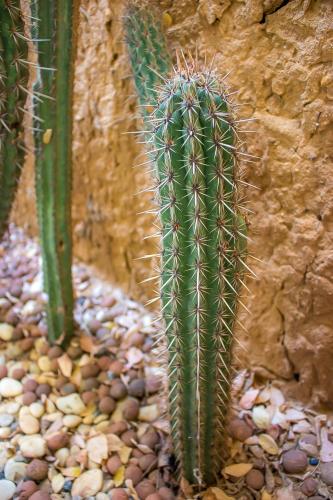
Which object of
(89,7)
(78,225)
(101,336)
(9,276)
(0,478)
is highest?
(89,7)

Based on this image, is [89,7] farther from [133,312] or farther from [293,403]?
[293,403]

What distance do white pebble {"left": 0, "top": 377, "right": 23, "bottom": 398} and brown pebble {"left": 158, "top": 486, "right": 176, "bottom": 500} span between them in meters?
0.60

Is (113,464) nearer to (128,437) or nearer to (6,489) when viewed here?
(128,437)

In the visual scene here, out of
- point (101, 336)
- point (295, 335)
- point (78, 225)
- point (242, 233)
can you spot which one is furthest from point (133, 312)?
point (242, 233)

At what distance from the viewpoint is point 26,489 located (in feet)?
4.68

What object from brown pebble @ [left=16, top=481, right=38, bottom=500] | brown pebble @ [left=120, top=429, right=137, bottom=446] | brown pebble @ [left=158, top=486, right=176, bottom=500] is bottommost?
brown pebble @ [left=158, top=486, right=176, bottom=500]

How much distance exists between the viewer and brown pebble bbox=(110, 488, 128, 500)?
1.42 metres

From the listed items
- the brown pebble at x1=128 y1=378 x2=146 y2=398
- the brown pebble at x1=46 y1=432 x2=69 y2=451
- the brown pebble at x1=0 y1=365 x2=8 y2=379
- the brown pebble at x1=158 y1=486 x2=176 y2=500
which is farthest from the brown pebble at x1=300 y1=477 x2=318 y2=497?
the brown pebble at x1=0 y1=365 x2=8 y2=379

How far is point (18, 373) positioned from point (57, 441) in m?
0.33

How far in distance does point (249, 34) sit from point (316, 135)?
0.34 m

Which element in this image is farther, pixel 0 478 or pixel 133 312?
pixel 133 312

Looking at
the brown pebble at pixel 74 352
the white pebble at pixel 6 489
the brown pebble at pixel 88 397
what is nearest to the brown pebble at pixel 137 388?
the brown pebble at pixel 88 397

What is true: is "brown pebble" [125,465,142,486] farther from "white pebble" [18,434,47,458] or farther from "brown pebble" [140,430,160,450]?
"white pebble" [18,434,47,458]

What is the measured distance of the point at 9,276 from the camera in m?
2.33
